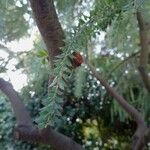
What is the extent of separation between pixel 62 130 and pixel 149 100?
77cm

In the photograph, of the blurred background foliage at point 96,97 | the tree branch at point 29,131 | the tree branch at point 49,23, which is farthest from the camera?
the blurred background foliage at point 96,97

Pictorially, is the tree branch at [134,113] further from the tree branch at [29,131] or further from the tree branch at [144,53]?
the tree branch at [29,131]

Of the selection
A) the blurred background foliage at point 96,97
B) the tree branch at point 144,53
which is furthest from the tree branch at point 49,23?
the tree branch at point 144,53

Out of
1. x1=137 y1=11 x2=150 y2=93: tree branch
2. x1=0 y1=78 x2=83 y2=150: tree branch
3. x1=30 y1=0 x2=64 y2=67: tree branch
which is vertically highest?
x1=137 y1=11 x2=150 y2=93: tree branch

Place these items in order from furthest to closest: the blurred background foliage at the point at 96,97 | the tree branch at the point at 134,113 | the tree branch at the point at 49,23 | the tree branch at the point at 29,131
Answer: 1. the tree branch at the point at 134,113
2. the blurred background foliage at the point at 96,97
3. the tree branch at the point at 29,131
4. the tree branch at the point at 49,23

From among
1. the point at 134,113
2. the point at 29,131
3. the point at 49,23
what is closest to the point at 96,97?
the point at 134,113

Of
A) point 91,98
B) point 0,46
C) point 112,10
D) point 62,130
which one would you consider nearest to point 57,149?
point 0,46

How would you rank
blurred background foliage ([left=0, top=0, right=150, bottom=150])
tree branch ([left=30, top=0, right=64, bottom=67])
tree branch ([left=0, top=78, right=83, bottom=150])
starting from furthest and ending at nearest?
blurred background foliage ([left=0, top=0, right=150, bottom=150])
tree branch ([left=0, top=78, right=83, bottom=150])
tree branch ([left=30, top=0, right=64, bottom=67])

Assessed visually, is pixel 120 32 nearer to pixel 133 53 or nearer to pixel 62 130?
pixel 133 53

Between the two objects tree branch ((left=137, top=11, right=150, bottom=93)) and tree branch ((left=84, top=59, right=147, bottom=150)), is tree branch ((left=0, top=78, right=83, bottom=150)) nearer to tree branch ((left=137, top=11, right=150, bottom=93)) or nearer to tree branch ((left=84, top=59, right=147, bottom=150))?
tree branch ((left=84, top=59, right=147, bottom=150))

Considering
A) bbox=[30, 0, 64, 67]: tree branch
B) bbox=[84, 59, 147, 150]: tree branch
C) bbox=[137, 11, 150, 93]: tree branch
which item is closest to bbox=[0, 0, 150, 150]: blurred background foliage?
bbox=[137, 11, 150, 93]: tree branch

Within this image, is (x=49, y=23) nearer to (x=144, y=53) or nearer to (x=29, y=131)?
(x=29, y=131)

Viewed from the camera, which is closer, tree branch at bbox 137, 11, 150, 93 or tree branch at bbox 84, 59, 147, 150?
tree branch at bbox 137, 11, 150, 93

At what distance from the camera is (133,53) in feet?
9.18
